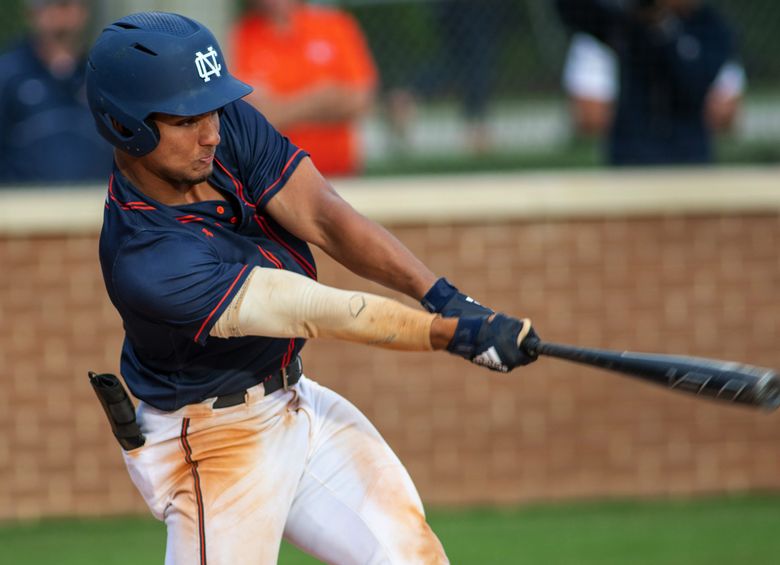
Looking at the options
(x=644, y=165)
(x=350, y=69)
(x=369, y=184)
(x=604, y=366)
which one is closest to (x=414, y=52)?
(x=350, y=69)

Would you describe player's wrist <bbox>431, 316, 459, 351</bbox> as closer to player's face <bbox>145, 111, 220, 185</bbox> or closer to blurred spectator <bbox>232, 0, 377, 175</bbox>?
player's face <bbox>145, 111, 220, 185</bbox>

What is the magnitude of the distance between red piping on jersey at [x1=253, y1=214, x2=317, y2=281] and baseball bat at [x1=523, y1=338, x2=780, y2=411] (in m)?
0.92

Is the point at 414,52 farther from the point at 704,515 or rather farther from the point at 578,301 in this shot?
the point at 704,515

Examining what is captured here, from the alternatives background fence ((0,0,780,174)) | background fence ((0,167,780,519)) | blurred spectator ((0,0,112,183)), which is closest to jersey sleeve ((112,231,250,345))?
background fence ((0,167,780,519))

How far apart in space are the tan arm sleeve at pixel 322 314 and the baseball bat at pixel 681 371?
0.32 metres

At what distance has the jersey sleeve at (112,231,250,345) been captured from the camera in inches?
137

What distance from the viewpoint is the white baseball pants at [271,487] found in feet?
12.5

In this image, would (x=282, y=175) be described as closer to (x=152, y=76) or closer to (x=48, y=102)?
(x=152, y=76)

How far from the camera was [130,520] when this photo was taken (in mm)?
7109

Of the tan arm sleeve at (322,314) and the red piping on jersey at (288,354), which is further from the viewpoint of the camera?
the red piping on jersey at (288,354)

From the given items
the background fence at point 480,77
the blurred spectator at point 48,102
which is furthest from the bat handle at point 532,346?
the blurred spectator at point 48,102

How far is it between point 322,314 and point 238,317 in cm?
23

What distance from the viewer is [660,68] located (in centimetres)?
727

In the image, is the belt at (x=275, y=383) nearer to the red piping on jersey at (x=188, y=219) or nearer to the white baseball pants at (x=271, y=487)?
the white baseball pants at (x=271, y=487)
